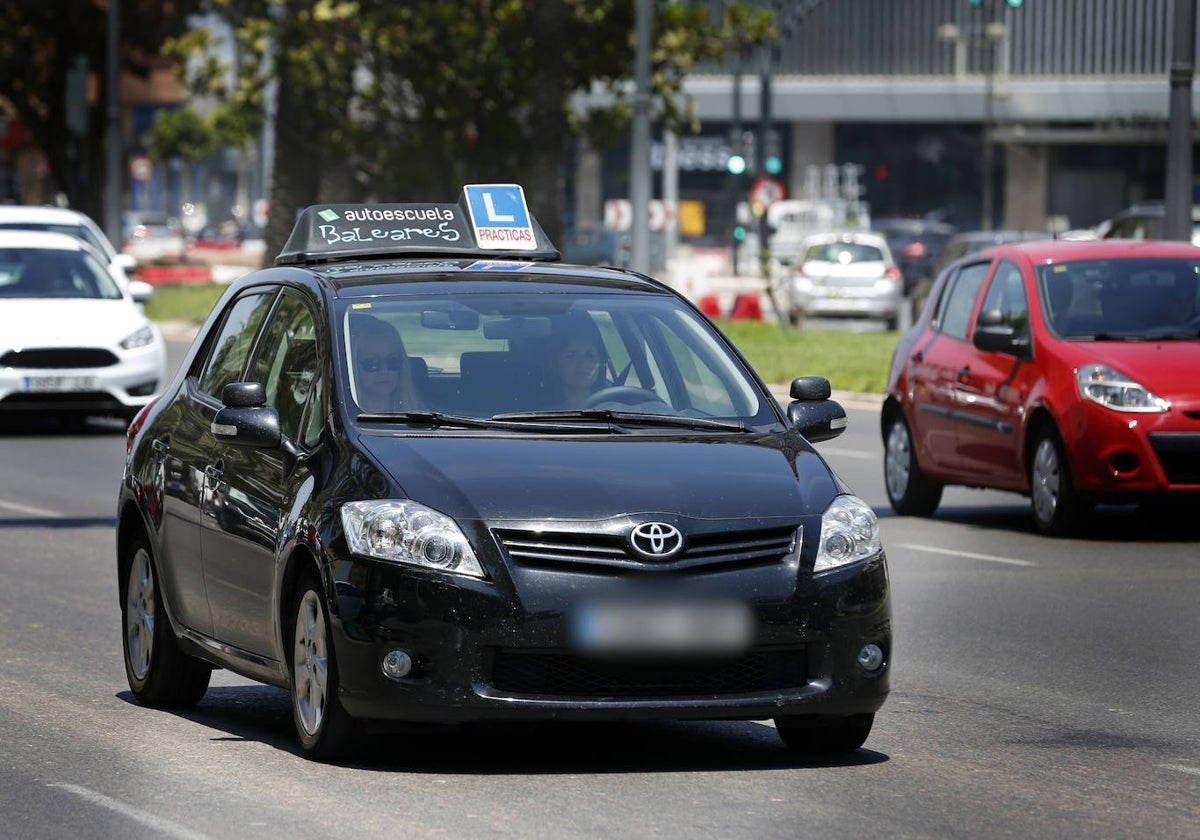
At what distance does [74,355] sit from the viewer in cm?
2006

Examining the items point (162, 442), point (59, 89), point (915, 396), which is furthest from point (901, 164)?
point (162, 442)

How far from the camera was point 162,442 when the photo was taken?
8469mm

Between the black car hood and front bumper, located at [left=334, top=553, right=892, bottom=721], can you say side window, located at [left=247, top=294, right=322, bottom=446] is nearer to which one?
the black car hood

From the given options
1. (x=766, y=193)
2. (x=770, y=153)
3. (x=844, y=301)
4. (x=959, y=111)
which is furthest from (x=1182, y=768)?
(x=959, y=111)

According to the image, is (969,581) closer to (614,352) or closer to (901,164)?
(614,352)

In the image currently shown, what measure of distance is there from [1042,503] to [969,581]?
201 cm

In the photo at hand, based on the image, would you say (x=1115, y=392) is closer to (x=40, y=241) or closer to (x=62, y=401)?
(x=62, y=401)

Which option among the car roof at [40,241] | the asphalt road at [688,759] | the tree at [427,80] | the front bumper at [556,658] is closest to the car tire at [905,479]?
the asphalt road at [688,759]

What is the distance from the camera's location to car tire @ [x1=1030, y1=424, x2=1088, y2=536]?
13.5 meters

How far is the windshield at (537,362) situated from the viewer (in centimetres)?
750

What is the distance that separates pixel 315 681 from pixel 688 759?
1081 millimetres

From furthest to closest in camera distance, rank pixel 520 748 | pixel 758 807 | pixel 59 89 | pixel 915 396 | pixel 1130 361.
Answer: pixel 59 89 < pixel 915 396 < pixel 1130 361 < pixel 520 748 < pixel 758 807

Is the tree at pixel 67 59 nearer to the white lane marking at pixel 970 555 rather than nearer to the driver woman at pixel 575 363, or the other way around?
the white lane marking at pixel 970 555

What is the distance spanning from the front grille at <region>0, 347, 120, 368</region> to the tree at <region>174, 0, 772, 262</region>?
1603 centimetres
